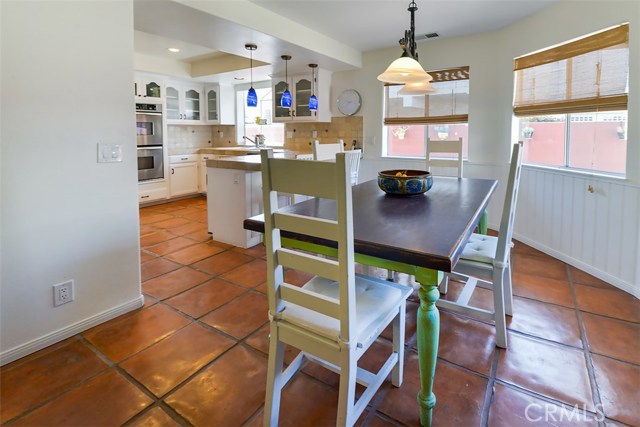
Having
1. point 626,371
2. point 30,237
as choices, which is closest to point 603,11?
point 626,371

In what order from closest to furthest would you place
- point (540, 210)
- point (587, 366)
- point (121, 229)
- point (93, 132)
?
1. point (587, 366)
2. point (93, 132)
3. point (121, 229)
4. point (540, 210)

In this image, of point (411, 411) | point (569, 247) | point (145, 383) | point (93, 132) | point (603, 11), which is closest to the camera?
point (411, 411)

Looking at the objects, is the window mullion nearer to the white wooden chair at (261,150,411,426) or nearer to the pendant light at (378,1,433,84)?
the pendant light at (378,1,433,84)

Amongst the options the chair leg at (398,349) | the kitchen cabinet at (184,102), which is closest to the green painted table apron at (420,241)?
the chair leg at (398,349)

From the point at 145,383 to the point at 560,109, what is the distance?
386 centimetres

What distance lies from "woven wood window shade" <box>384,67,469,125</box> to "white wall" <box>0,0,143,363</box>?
3.42m

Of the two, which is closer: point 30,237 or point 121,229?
point 30,237

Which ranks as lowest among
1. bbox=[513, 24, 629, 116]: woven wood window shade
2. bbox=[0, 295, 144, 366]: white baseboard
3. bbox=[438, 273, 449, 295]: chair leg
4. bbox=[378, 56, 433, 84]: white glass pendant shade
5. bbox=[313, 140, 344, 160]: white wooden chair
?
bbox=[0, 295, 144, 366]: white baseboard

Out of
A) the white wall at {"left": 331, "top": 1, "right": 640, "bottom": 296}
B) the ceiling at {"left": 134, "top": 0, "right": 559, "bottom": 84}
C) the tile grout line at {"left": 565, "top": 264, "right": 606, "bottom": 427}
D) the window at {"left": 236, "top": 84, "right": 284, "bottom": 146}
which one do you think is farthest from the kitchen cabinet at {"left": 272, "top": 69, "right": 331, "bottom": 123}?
the tile grout line at {"left": 565, "top": 264, "right": 606, "bottom": 427}

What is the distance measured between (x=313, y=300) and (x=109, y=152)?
5.53 ft

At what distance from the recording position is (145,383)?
1706mm

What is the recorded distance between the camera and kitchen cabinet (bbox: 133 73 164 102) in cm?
554

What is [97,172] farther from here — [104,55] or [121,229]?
[104,55]

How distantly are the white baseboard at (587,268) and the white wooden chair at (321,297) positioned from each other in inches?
87.9
